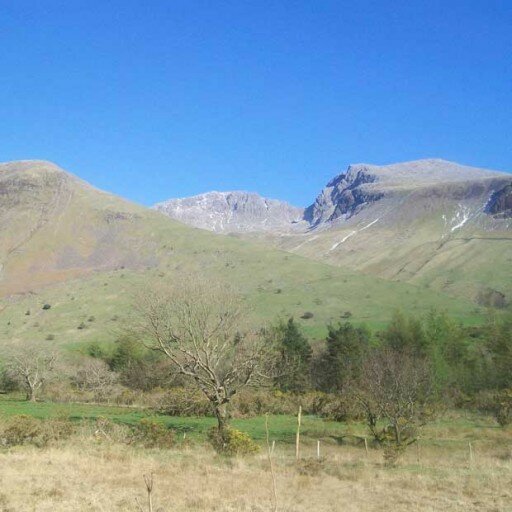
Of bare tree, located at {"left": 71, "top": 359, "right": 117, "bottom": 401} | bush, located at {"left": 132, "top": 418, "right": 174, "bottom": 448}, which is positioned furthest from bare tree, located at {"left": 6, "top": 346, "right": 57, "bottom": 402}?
bush, located at {"left": 132, "top": 418, "right": 174, "bottom": 448}

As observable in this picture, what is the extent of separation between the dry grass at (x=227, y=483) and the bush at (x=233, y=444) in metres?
0.85

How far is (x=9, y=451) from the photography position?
26.4m

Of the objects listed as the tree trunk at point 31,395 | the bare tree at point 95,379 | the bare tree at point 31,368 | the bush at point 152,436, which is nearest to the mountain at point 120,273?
the bare tree at point 95,379

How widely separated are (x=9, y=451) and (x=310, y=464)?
14412 mm

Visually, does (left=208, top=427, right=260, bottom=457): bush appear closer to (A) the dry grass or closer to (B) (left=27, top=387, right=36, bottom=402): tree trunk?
(A) the dry grass

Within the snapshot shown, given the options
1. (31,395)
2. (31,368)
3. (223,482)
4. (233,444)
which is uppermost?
(223,482)

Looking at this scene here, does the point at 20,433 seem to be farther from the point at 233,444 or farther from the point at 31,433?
the point at 233,444

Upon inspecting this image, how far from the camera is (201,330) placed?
134 ft

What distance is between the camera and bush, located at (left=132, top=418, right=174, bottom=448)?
30875 mm

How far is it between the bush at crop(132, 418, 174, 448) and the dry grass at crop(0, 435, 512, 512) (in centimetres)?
344

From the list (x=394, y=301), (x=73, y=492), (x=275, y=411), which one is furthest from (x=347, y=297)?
(x=73, y=492)

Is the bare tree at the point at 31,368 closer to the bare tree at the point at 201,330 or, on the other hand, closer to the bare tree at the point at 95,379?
the bare tree at the point at 95,379

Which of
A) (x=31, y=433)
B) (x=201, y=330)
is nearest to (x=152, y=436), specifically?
(x=31, y=433)

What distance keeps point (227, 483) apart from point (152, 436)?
43.3 feet
